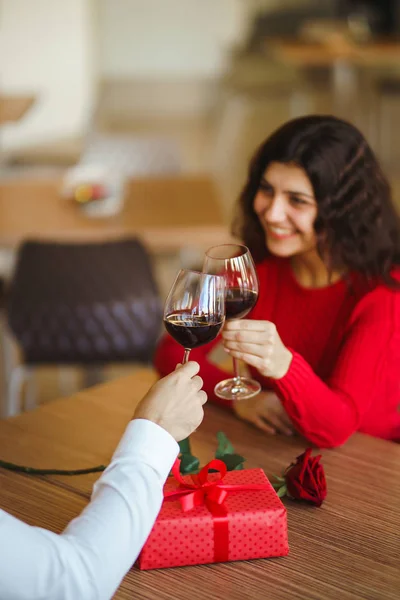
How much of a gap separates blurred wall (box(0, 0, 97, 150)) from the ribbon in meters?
3.79

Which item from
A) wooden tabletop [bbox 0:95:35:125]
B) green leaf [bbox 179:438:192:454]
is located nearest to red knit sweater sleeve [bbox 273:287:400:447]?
green leaf [bbox 179:438:192:454]

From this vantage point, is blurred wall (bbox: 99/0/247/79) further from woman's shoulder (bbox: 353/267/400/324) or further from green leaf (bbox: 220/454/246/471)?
green leaf (bbox: 220/454/246/471)

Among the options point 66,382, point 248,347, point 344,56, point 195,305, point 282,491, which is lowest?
point 66,382

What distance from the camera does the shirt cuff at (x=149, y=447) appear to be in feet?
3.31

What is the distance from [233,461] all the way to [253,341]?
0.64 ft

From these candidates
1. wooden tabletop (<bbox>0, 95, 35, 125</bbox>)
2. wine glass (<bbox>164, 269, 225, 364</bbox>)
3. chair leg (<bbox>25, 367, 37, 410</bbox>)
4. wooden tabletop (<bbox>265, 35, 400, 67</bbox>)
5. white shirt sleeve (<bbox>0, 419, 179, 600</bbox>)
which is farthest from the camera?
wooden tabletop (<bbox>265, 35, 400, 67</bbox>)

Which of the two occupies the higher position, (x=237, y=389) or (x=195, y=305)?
(x=195, y=305)

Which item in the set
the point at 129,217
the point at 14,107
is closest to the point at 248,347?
the point at 14,107

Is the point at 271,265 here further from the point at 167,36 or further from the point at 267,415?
the point at 167,36

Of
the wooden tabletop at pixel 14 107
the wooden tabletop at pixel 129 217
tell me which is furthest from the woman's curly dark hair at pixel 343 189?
the wooden tabletop at pixel 129 217

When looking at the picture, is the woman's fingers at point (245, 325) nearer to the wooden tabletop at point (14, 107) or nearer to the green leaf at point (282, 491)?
the green leaf at point (282, 491)

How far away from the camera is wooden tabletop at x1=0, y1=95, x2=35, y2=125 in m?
2.01

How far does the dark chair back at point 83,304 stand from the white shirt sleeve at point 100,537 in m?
1.65

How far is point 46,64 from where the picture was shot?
5625mm
